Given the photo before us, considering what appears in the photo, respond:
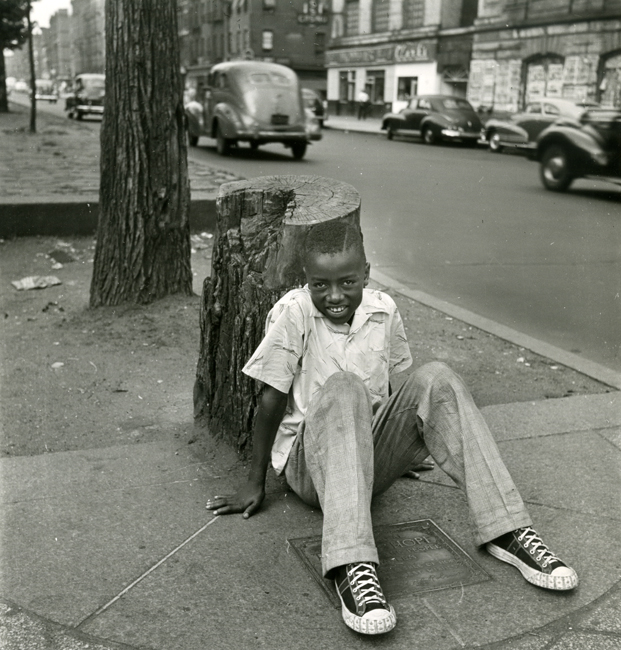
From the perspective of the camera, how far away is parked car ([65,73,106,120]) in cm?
2897

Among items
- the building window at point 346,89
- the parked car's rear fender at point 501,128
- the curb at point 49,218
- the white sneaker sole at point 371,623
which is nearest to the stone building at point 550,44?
the parked car's rear fender at point 501,128

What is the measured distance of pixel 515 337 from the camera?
5430 mm

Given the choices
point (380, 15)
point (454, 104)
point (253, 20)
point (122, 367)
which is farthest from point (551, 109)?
point (122, 367)

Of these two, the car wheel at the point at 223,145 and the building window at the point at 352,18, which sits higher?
the building window at the point at 352,18

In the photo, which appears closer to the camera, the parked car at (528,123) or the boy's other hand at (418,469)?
the boy's other hand at (418,469)

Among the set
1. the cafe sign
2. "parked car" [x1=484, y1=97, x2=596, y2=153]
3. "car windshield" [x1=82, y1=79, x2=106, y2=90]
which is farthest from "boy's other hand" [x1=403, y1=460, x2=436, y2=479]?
"car windshield" [x1=82, y1=79, x2=106, y2=90]

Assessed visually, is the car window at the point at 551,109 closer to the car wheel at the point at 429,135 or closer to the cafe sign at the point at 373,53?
the cafe sign at the point at 373,53

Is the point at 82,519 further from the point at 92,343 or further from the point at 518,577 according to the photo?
the point at 92,343

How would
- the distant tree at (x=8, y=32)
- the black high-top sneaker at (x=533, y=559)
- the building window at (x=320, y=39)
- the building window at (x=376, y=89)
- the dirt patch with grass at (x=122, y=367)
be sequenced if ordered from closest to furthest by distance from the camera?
the black high-top sneaker at (x=533, y=559), the dirt patch with grass at (x=122, y=367), the building window at (x=320, y=39), the building window at (x=376, y=89), the distant tree at (x=8, y=32)

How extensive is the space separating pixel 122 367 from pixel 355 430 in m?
2.55

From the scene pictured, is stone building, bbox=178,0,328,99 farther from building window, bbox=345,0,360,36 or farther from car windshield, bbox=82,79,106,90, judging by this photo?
car windshield, bbox=82,79,106,90

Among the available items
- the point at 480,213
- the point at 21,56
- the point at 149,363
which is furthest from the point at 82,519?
the point at 21,56

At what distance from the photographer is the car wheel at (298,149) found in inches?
556

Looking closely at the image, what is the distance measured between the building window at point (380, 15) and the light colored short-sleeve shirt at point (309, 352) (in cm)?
868
